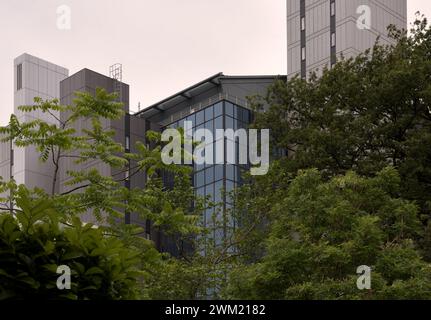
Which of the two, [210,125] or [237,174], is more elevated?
[210,125]

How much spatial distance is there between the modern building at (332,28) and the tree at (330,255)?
42998mm

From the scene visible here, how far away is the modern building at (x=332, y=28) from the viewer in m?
68.1

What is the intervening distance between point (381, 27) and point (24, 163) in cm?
3519

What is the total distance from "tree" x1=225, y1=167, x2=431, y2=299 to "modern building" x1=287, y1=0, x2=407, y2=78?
42998mm

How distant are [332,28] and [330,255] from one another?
50785mm

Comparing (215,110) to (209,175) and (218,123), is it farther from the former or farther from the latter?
(209,175)

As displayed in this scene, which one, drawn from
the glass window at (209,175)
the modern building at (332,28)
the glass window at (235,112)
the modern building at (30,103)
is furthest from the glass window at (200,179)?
the modern building at (30,103)

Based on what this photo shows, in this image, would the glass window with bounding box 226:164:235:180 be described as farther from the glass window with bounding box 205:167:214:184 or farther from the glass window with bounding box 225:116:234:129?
the glass window with bounding box 225:116:234:129

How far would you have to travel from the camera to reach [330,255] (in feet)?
69.3

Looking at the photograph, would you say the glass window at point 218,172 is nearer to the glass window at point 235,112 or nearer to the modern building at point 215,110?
the modern building at point 215,110

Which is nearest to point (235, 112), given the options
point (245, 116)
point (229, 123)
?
point (245, 116)

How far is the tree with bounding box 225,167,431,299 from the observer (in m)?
20.3

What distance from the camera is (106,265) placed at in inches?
319

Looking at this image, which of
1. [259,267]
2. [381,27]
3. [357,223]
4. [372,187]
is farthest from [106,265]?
[381,27]
